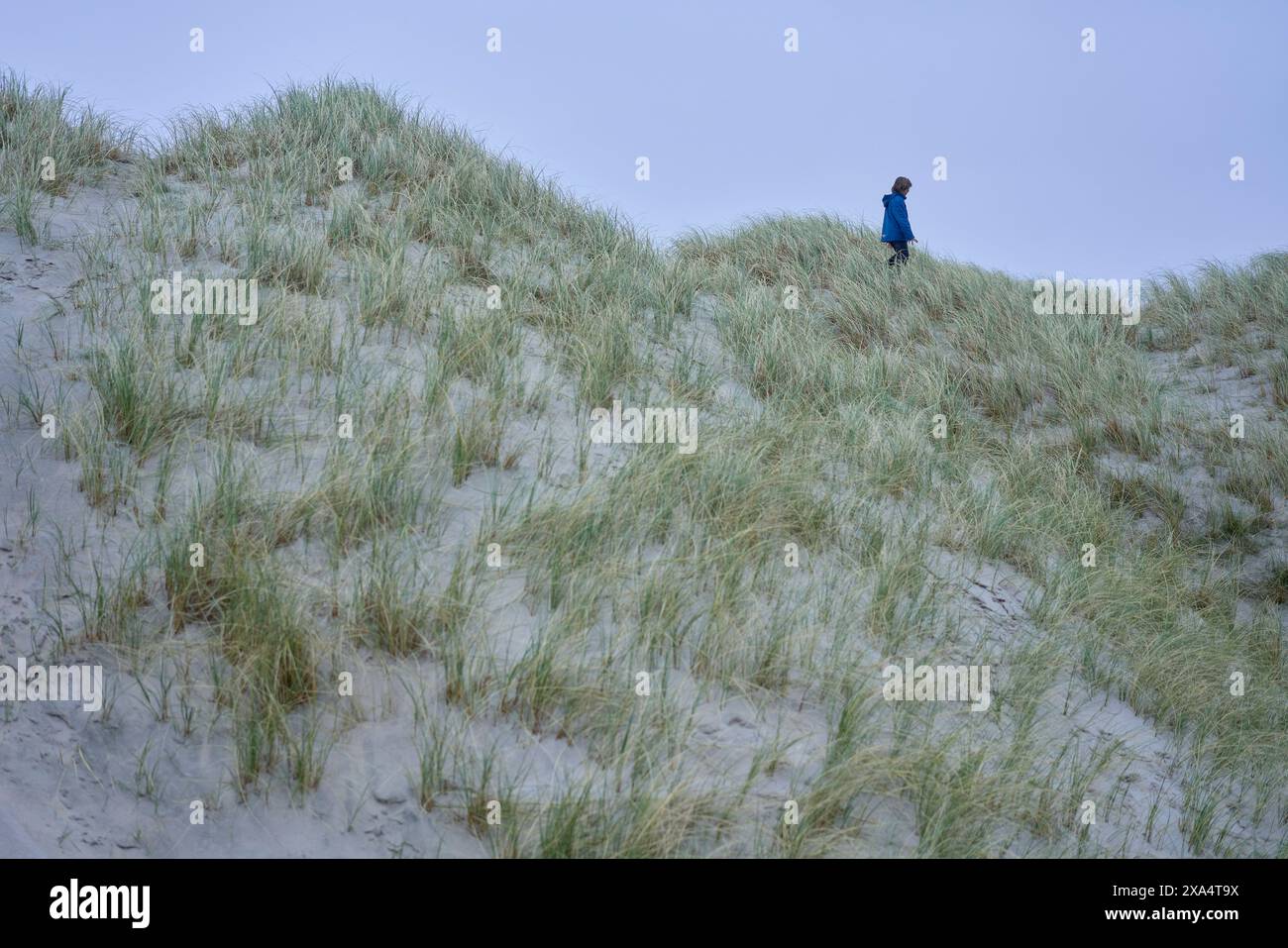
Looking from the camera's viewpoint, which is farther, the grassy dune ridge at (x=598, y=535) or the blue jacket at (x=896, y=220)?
the blue jacket at (x=896, y=220)

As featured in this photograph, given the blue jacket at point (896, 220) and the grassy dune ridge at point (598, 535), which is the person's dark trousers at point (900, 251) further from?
the grassy dune ridge at point (598, 535)

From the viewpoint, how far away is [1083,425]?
8.17m

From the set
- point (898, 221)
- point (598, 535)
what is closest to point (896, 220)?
point (898, 221)

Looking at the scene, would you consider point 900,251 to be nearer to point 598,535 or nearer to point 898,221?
point 898,221

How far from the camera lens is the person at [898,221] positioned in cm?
1100

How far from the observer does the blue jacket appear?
36.1 feet

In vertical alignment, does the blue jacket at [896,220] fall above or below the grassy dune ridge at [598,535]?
above

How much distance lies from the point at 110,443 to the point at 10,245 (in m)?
2.95

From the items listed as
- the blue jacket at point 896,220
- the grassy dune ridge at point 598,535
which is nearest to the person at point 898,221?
the blue jacket at point 896,220

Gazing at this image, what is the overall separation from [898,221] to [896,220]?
3cm

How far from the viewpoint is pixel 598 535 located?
4215 mm

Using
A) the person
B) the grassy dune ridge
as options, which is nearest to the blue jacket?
the person
